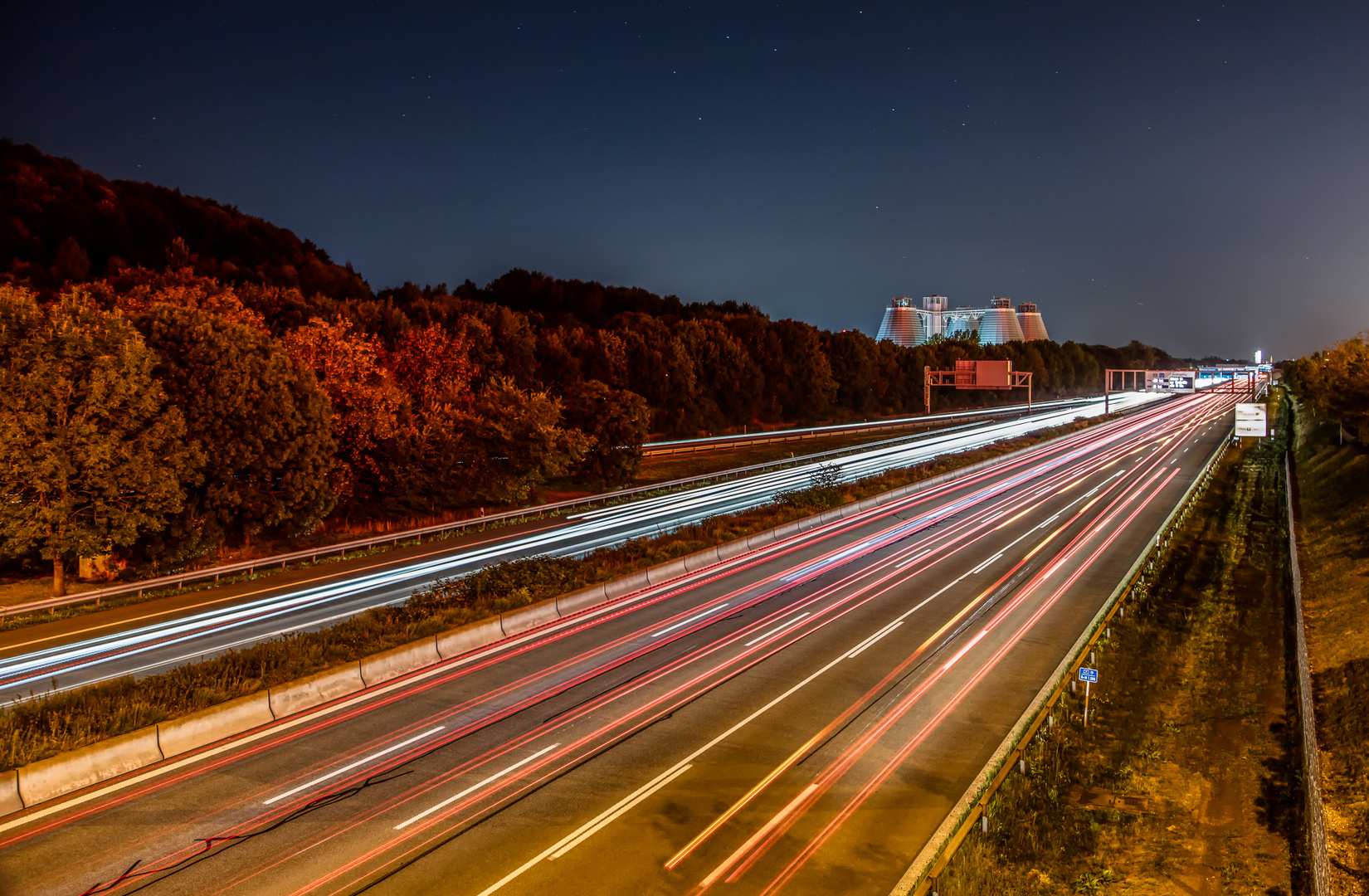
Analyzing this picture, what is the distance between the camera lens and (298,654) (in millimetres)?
16656

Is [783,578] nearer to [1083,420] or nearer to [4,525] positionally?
[4,525]

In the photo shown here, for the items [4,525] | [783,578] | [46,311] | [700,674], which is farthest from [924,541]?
[46,311]

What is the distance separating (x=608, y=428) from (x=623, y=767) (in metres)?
36.5

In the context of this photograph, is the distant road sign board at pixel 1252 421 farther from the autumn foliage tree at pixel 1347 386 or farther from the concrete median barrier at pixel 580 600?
the concrete median barrier at pixel 580 600

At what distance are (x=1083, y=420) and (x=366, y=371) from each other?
251ft

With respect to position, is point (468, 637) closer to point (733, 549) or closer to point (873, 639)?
point (873, 639)

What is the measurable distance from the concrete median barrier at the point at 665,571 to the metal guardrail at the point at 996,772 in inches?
467

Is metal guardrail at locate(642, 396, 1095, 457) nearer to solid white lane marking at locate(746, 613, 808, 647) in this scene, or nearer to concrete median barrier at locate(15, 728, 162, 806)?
solid white lane marking at locate(746, 613, 808, 647)

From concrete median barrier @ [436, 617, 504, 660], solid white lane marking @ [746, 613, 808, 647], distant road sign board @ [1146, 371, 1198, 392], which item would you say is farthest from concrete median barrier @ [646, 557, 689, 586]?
distant road sign board @ [1146, 371, 1198, 392]

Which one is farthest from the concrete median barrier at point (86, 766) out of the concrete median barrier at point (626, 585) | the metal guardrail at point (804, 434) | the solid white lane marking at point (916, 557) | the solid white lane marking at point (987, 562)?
the metal guardrail at point (804, 434)

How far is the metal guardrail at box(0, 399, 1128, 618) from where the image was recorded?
81.2 feet

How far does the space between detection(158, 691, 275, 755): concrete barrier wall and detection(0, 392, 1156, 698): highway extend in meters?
5.53

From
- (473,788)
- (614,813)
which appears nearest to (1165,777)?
(614,813)

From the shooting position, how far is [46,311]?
93.2 ft
